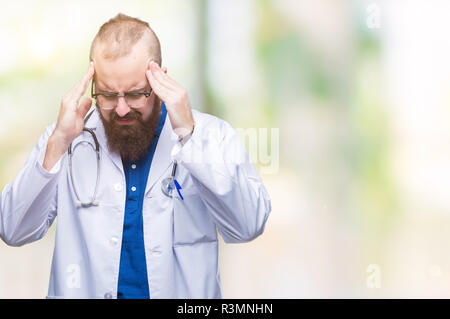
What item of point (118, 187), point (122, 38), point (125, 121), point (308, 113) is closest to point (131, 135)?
point (125, 121)

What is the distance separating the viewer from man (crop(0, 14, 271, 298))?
1664mm

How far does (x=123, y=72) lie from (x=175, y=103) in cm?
20

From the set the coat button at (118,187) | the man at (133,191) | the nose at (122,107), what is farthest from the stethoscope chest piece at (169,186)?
the nose at (122,107)

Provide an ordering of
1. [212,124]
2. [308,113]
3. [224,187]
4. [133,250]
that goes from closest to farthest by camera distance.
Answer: [224,187] < [133,250] < [212,124] < [308,113]

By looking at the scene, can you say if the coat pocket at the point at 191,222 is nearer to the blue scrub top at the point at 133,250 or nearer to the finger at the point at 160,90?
the blue scrub top at the point at 133,250

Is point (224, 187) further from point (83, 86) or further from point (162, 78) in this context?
point (83, 86)

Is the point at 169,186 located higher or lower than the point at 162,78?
lower

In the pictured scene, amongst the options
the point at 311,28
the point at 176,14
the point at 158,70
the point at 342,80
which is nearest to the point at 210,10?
the point at 176,14

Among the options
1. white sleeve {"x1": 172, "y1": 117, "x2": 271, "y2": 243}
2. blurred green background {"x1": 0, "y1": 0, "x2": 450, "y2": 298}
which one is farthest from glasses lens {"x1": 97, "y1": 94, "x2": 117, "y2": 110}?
blurred green background {"x1": 0, "y1": 0, "x2": 450, "y2": 298}

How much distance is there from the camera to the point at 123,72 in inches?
66.7

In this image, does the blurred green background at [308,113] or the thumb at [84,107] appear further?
the blurred green background at [308,113]

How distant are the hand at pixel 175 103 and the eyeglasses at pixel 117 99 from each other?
7cm

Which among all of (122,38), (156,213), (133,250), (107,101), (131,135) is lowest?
(133,250)

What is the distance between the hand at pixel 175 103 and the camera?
163cm
